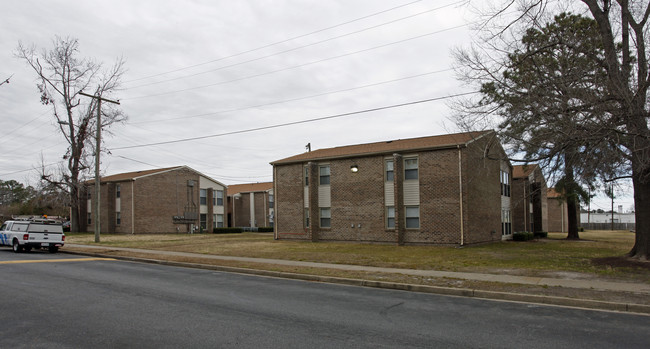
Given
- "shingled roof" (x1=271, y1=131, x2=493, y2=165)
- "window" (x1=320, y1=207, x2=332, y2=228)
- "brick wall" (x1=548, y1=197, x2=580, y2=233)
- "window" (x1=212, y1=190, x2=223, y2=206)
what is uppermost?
"shingled roof" (x1=271, y1=131, x2=493, y2=165)

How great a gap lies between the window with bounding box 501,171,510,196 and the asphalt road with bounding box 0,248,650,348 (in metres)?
24.2

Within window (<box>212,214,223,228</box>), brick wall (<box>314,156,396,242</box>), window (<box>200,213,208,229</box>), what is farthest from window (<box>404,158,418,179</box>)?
window (<box>212,214,223,228</box>)

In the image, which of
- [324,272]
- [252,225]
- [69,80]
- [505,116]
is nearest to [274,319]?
[324,272]

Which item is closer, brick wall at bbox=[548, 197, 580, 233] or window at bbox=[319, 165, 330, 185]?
window at bbox=[319, 165, 330, 185]

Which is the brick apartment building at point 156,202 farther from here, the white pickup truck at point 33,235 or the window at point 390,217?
the window at point 390,217

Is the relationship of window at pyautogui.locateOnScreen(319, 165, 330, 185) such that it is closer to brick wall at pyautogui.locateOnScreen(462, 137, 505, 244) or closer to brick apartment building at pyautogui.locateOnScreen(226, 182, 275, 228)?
brick wall at pyautogui.locateOnScreen(462, 137, 505, 244)

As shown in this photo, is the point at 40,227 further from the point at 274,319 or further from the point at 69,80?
the point at 69,80

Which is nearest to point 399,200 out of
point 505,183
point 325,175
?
point 325,175

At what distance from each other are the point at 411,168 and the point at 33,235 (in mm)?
20279

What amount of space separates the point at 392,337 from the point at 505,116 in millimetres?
11800

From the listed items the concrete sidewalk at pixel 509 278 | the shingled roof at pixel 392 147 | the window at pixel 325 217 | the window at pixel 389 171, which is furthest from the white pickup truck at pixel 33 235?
the window at pixel 389 171

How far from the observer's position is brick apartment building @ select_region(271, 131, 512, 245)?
23969 mm

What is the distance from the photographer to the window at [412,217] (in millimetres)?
25125

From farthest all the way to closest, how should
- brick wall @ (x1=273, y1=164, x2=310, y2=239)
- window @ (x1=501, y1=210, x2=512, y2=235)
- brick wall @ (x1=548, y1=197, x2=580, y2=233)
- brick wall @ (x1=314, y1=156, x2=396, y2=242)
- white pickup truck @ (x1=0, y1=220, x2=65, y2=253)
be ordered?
brick wall @ (x1=548, y1=197, x2=580, y2=233) < window @ (x1=501, y1=210, x2=512, y2=235) < brick wall @ (x1=273, y1=164, x2=310, y2=239) < brick wall @ (x1=314, y1=156, x2=396, y2=242) < white pickup truck @ (x1=0, y1=220, x2=65, y2=253)
